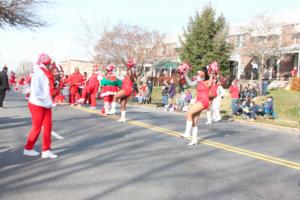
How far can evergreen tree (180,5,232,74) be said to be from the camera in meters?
41.2

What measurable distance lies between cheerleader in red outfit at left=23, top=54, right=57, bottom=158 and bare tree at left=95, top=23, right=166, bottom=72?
128 ft

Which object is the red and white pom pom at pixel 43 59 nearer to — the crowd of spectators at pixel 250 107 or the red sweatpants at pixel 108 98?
the red sweatpants at pixel 108 98

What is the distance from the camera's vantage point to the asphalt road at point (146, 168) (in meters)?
5.84

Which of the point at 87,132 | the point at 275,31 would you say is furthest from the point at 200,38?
the point at 87,132

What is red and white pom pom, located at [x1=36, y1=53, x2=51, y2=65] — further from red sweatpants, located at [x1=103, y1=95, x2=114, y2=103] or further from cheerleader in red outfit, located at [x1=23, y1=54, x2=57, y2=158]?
red sweatpants, located at [x1=103, y1=95, x2=114, y2=103]

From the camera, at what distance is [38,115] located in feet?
25.7

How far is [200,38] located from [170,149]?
110 ft

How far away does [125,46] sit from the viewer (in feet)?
155

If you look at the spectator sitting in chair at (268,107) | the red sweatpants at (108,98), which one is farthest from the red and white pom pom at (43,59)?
the spectator sitting in chair at (268,107)

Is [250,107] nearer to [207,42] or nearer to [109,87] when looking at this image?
[109,87]

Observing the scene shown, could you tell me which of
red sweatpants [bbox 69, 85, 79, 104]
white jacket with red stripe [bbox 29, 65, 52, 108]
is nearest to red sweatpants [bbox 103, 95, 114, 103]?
red sweatpants [bbox 69, 85, 79, 104]

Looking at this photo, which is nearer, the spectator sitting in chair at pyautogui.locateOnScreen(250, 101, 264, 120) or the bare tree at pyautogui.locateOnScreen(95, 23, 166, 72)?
the spectator sitting in chair at pyautogui.locateOnScreen(250, 101, 264, 120)

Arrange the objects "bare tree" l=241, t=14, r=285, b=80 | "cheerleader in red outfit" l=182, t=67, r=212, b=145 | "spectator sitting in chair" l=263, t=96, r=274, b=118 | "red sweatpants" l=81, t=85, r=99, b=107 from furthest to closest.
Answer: "bare tree" l=241, t=14, r=285, b=80 < "spectator sitting in chair" l=263, t=96, r=274, b=118 < "red sweatpants" l=81, t=85, r=99, b=107 < "cheerleader in red outfit" l=182, t=67, r=212, b=145

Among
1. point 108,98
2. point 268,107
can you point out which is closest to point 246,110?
point 268,107
